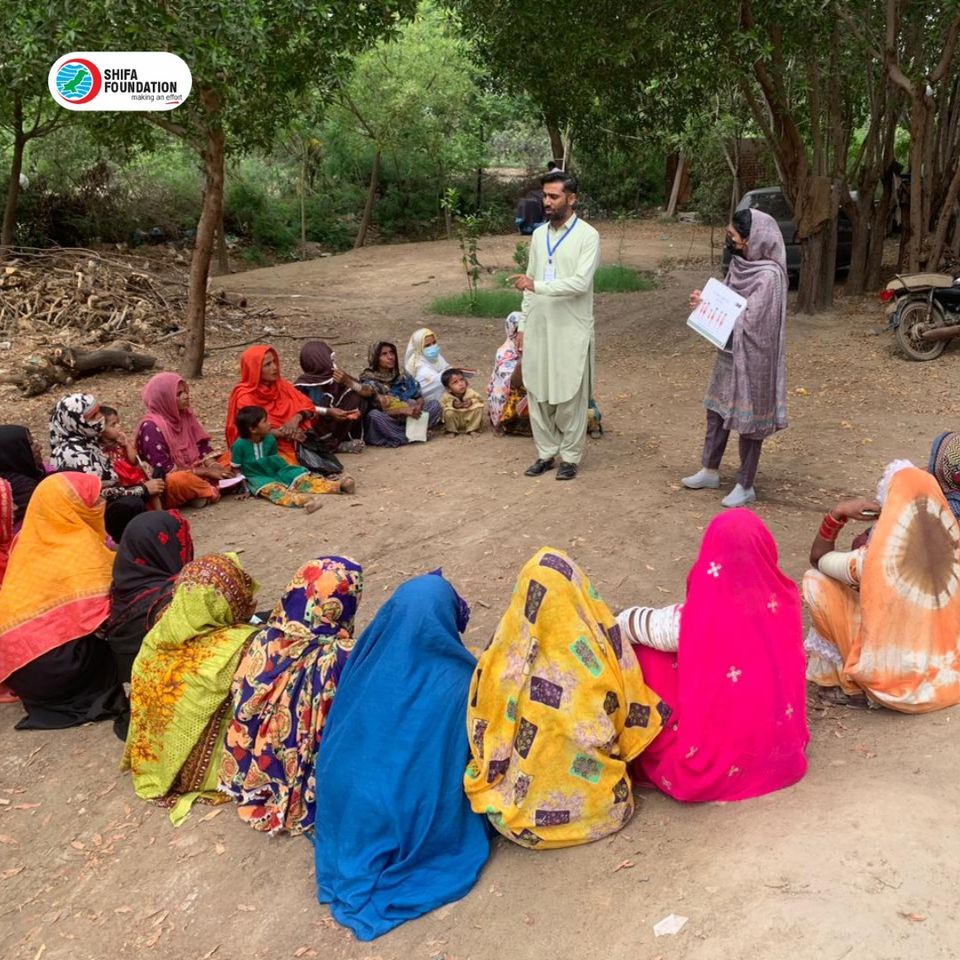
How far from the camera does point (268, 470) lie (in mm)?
6266

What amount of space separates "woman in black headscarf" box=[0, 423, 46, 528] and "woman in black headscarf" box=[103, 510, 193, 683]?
4.52ft

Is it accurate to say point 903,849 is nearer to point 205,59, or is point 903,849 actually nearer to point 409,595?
point 409,595

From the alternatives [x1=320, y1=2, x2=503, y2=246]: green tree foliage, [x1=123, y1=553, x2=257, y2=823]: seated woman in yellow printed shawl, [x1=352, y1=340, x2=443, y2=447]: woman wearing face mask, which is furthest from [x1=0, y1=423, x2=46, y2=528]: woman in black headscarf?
[x1=320, y1=2, x2=503, y2=246]: green tree foliage

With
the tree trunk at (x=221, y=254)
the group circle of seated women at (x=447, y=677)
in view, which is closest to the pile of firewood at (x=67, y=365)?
the group circle of seated women at (x=447, y=677)

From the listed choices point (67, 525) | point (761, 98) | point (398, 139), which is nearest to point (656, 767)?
point (67, 525)

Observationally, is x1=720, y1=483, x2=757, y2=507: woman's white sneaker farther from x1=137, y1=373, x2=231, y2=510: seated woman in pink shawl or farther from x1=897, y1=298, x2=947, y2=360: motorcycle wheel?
x1=897, y1=298, x2=947, y2=360: motorcycle wheel

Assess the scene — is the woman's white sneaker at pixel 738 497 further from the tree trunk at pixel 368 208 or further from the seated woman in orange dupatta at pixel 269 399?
the tree trunk at pixel 368 208

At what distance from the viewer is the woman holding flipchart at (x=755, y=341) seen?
5090mm

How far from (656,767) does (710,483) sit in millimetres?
3201

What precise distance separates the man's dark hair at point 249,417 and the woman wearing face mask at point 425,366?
5.51ft

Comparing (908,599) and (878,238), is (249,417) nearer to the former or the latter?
(908,599)

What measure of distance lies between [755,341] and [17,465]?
402 centimetres

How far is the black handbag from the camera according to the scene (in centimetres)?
652

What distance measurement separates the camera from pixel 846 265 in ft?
44.8
